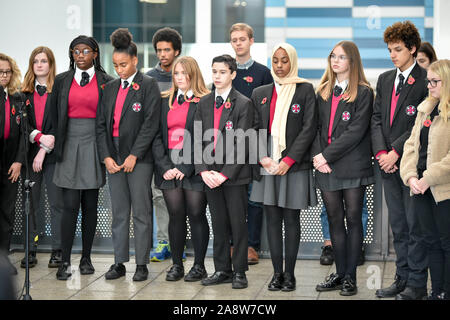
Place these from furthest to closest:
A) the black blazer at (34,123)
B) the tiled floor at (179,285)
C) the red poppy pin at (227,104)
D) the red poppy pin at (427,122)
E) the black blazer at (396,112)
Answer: the black blazer at (34,123)
the red poppy pin at (227,104)
the tiled floor at (179,285)
the black blazer at (396,112)
the red poppy pin at (427,122)

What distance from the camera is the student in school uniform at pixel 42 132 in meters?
4.71

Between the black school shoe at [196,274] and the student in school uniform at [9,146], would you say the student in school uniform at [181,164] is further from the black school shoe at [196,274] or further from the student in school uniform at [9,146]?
the student in school uniform at [9,146]

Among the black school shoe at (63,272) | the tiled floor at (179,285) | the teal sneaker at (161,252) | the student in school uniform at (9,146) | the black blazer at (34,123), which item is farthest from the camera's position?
the teal sneaker at (161,252)

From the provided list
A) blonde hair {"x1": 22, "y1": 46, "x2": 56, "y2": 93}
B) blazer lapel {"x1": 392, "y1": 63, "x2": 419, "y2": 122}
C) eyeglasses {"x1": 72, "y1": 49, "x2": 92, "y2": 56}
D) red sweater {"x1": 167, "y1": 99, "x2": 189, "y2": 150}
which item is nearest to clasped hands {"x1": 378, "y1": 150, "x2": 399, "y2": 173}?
blazer lapel {"x1": 392, "y1": 63, "x2": 419, "y2": 122}

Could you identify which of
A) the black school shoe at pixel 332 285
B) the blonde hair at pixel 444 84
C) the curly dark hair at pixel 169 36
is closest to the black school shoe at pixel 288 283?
the black school shoe at pixel 332 285

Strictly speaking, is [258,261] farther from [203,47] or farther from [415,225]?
[203,47]

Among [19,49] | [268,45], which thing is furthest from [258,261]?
[19,49]

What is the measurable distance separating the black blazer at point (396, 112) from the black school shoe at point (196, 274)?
128cm

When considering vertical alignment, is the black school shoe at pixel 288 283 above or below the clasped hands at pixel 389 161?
below

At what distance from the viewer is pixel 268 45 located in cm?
941

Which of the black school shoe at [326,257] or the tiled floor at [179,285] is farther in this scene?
the black school shoe at [326,257]

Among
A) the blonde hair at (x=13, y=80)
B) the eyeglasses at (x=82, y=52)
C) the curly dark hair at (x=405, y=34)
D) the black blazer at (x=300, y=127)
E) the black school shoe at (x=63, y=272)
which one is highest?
the curly dark hair at (x=405, y=34)

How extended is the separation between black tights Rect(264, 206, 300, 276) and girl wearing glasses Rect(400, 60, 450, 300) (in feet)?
2.26

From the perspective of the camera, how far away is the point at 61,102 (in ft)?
14.5
